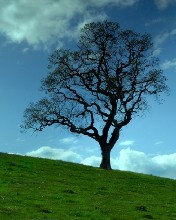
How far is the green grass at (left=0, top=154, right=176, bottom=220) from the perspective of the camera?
3206 centimetres

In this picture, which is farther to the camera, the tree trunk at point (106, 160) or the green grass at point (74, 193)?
the tree trunk at point (106, 160)

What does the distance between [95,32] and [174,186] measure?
2835 centimetres

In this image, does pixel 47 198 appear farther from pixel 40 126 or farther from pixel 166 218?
pixel 40 126

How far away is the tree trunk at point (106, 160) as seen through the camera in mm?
68688

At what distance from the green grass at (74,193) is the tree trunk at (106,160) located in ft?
27.5

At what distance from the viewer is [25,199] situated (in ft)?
116

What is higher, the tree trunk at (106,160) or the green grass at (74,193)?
the tree trunk at (106,160)

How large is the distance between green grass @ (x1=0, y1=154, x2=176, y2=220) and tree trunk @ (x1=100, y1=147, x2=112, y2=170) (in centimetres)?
839

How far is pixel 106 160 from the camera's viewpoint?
69188 millimetres

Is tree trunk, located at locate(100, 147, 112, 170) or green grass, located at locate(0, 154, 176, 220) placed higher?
tree trunk, located at locate(100, 147, 112, 170)

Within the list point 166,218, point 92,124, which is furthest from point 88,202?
point 92,124

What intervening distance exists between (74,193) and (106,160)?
1121 inches

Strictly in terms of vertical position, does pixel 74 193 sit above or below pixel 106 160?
below

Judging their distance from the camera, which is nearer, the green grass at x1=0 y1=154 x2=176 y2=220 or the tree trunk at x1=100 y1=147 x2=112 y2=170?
the green grass at x1=0 y1=154 x2=176 y2=220
